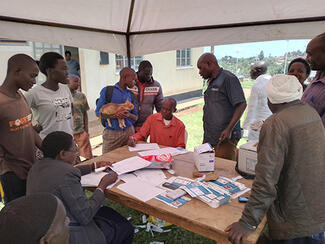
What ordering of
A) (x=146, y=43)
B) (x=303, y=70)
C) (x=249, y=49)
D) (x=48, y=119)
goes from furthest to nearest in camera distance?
(x=249, y=49), (x=146, y=43), (x=303, y=70), (x=48, y=119)

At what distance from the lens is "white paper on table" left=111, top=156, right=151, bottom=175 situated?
2226mm

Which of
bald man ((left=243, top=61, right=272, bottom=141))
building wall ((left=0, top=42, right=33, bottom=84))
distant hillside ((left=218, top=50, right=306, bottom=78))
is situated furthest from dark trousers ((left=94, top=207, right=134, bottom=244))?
distant hillside ((left=218, top=50, right=306, bottom=78))

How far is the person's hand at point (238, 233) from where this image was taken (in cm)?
133

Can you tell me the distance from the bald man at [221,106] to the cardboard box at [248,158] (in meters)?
0.88

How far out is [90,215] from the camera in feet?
5.43

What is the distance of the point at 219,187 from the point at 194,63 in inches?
489

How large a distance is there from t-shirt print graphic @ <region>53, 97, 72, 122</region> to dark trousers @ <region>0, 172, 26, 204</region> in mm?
773

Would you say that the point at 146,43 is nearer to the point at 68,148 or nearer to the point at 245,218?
the point at 68,148

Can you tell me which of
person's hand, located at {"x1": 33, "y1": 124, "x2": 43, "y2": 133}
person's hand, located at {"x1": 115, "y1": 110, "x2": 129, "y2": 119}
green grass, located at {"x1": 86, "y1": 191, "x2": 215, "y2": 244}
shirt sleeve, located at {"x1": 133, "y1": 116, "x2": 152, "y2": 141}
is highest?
person's hand, located at {"x1": 115, "y1": 110, "x2": 129, "y2": 119}

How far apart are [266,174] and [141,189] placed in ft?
3.25

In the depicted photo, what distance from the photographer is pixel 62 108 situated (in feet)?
8.64

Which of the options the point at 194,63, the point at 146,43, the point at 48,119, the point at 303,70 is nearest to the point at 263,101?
the point at 303,70

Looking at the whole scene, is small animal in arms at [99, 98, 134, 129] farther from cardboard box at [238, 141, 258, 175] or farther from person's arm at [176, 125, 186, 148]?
cardboard box at [238, 141, 258, 175]

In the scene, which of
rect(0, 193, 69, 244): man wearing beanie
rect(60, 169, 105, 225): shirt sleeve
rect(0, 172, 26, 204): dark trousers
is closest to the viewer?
rect(0, 193, 69, 244): man wearing beanie
